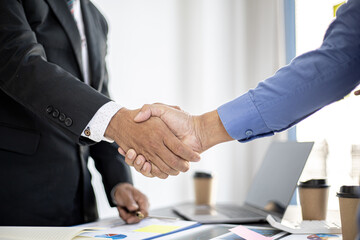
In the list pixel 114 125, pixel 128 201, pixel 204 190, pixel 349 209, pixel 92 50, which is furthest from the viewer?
pixel 204 190

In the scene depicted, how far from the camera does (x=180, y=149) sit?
1.20 metres

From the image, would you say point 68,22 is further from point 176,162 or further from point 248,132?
point 248,132

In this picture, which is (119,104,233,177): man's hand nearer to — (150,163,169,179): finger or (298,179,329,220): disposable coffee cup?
(150,163,169,179): finger

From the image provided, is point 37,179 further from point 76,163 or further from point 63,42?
point 63,42

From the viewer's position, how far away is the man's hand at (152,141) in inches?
46.5

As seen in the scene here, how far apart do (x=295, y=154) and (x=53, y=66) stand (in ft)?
2.80

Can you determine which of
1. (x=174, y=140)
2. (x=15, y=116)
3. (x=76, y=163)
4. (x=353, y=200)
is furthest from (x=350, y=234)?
(x=15, y=116)

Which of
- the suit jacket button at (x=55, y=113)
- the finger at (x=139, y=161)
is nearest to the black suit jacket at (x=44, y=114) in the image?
the suit jacket button at (x=55, y=113)

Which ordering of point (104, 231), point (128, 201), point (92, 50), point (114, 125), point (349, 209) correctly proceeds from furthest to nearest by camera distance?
point (92, 50)
point (128, 201)
point (114, 125)
point (104, 231)
point (349, 209)

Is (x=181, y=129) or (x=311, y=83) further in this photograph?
Result: (x=181, y=129)

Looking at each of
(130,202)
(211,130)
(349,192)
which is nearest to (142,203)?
(130,202)

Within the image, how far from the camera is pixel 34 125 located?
124 cm

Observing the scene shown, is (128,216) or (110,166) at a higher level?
(110,166)

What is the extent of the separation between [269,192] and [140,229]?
54 cm
